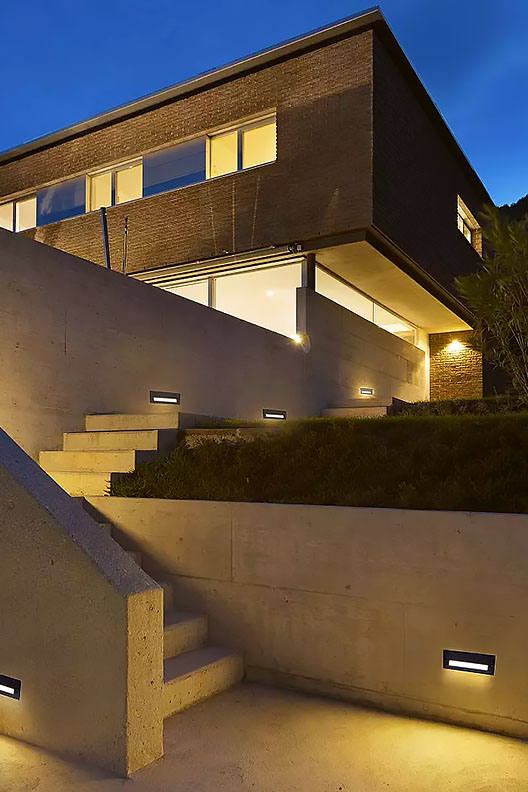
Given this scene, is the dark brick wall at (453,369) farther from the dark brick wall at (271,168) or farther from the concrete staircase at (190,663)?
the concrete staircase at (190,663)

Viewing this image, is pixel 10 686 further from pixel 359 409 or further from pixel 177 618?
pixel 359 409

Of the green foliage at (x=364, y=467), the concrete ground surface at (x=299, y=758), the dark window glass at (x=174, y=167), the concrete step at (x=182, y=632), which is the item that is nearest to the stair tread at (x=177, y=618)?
the concrete step at (x=182, y=632)

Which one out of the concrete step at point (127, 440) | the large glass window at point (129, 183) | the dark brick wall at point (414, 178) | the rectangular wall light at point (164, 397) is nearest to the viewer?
the concrete step at point (127, 440)

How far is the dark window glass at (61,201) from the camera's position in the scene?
43.5 ft

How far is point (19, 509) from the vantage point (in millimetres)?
3180

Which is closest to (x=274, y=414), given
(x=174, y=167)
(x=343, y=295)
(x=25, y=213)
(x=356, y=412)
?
(x=356, y=412)

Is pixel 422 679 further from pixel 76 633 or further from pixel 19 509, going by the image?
pixel 19 509

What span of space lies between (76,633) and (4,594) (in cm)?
52

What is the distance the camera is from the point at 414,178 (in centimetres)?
1172

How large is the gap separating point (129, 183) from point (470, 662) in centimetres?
1153

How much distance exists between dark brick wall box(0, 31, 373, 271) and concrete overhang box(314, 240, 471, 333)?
709 mm

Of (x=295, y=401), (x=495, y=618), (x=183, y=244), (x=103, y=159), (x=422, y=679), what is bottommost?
(x=422, y=679)

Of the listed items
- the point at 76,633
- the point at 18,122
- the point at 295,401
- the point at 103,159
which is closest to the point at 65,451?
the point at 76,633

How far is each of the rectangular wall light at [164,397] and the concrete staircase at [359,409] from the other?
7.97 ft
